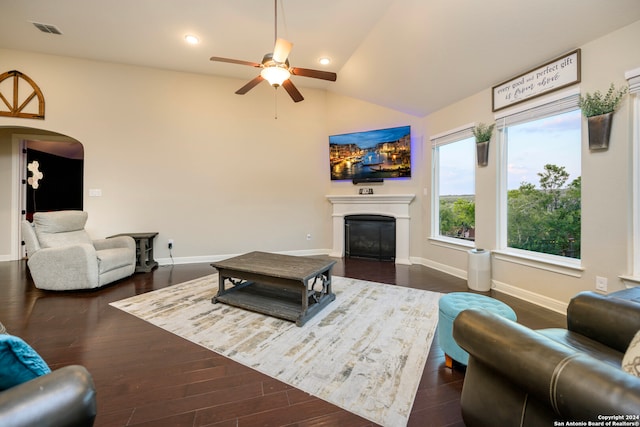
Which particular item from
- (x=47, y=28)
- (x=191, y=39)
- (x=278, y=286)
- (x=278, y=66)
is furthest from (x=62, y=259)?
(x=278, y=66)

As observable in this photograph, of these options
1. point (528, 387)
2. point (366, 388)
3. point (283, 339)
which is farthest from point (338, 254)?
point (528, 387)

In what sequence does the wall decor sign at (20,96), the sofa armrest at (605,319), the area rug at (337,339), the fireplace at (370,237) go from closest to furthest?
the sofa armrest at (605,319) → the area rug at (337,339) → the wall decor sign at (20,96) → the fireplace at (370,237)

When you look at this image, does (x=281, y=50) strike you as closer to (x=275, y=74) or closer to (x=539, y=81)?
(x=275, y=74)

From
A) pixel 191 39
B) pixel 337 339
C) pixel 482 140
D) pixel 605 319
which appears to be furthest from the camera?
pixel 191 39

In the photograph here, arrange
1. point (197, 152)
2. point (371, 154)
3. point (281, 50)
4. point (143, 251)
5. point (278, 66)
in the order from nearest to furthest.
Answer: point (281, 50) → point (278, 66) → point (143, 251) → point (197, 152) → point (371, 154)

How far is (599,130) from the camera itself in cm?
240

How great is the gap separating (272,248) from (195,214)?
1.57 meters

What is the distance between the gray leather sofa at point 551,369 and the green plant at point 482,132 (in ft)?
8.42

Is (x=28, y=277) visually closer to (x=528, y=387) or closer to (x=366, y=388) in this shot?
(x=366, y=388)

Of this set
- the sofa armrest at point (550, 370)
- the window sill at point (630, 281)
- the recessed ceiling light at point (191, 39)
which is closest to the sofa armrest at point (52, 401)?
the sofa armrest at point (550, 370)

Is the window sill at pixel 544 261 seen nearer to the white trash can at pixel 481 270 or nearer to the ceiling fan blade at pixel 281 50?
the white trash can at pixel 481 270

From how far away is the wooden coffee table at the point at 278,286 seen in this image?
8.29 ft

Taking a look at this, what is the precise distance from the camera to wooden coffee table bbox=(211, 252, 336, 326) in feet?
8.29

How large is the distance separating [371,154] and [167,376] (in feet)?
15.0
